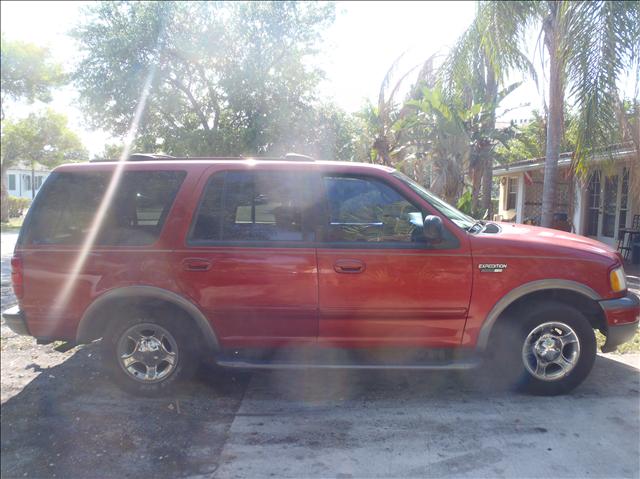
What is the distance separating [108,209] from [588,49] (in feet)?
22.7

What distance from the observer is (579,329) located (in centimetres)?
418

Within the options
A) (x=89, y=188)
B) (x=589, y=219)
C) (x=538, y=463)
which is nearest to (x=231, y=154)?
(x=589, y=219)

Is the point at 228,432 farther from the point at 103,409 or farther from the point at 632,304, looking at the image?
the point at 632,304

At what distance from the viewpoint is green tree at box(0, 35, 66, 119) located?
24750 millimetres

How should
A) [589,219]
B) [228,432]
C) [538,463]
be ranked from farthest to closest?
[589,219], [228,432], [538,463]

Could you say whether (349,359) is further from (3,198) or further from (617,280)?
(3,198)

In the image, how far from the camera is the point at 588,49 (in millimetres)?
7395

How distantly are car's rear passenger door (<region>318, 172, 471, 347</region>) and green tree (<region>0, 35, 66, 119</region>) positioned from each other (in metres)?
24.6

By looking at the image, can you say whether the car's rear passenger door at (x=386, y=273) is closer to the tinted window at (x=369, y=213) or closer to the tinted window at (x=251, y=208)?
the tinted window at (x=369, y=213)

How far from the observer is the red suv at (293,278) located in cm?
406

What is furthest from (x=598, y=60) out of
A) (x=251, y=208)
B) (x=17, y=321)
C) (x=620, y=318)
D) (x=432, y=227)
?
(x=17, y=321)

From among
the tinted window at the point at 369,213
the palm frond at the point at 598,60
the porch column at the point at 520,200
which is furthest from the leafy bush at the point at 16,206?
the tinted window at the point at 369,213

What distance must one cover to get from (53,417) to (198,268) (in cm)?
154

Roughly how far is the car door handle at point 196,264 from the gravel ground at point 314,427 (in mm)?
1122
